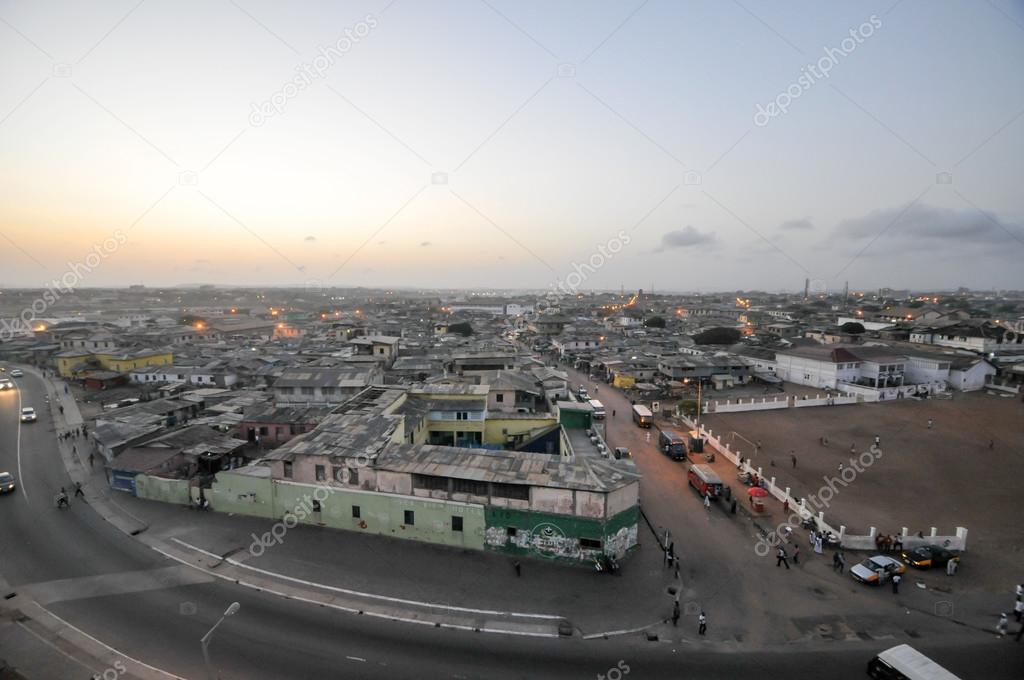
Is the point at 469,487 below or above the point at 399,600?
above

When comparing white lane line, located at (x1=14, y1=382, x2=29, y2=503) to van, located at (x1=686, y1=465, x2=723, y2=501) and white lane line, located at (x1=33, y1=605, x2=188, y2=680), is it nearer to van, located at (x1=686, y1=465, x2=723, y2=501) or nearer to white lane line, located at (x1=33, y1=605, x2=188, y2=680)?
white lane line, located at (x1=33, y1=605, x2=188, y2=680)

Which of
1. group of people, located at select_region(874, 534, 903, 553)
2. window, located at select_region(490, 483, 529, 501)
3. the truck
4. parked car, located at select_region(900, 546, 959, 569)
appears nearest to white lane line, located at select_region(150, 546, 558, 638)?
window, located at select_region(490, 483, 529, 501)

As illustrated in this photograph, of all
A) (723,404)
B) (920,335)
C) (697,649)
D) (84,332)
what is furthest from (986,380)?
(84,332)

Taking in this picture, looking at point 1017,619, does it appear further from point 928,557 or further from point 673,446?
point 673,446

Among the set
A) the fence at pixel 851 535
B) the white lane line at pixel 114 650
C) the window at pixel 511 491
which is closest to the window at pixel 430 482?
the window at pixel 511 491

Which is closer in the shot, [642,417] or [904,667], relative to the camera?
[904,667]

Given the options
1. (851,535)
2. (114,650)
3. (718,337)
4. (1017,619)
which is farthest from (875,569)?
(718,337)
